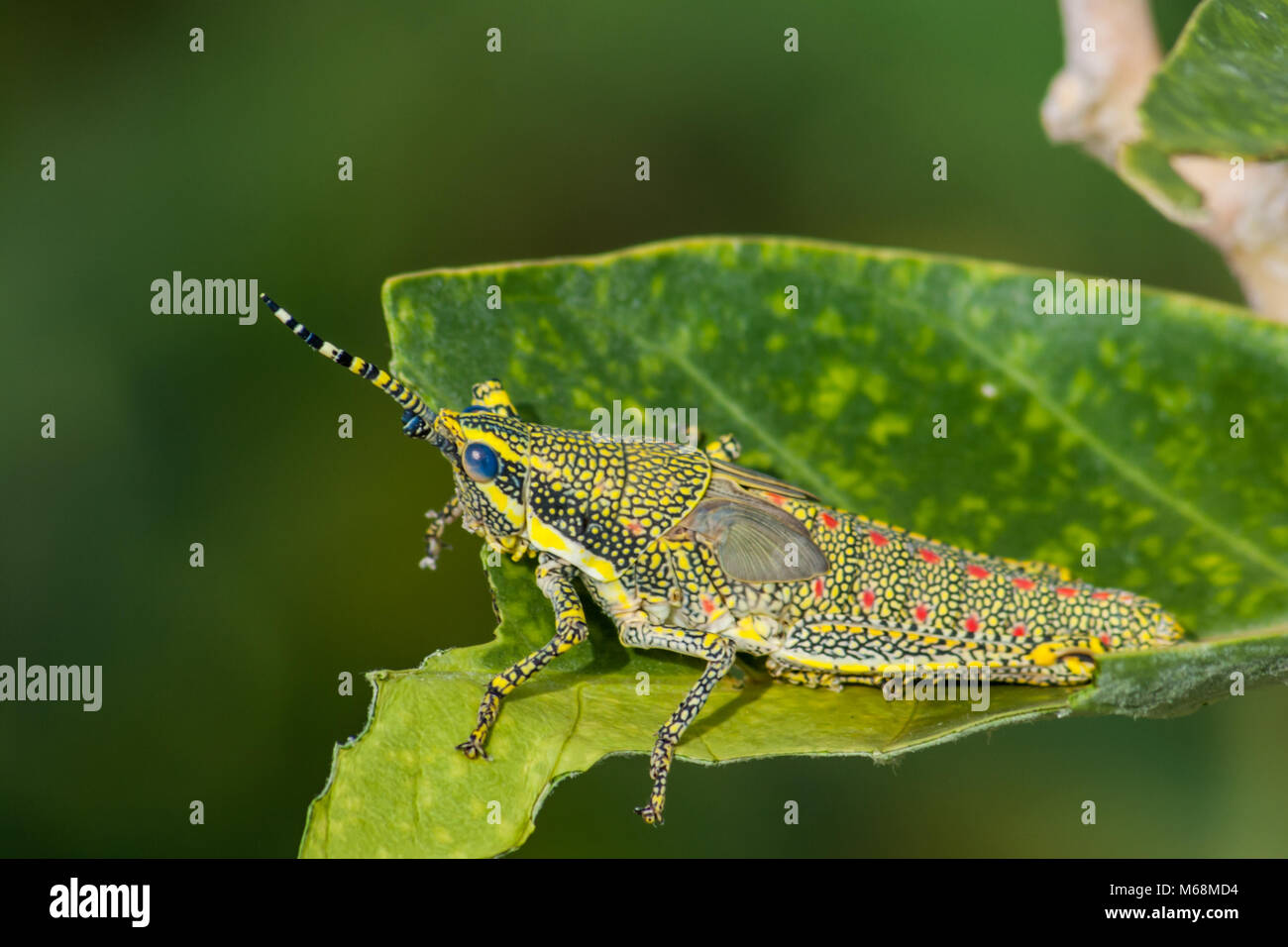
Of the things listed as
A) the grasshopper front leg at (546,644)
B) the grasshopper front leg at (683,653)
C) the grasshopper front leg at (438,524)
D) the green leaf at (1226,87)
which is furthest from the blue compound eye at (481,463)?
the green leaf at (1226,87)

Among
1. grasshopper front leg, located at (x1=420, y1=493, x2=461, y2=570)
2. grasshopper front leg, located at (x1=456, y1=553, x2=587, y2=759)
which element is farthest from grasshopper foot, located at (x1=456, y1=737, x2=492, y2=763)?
grasshopper front leg, located at (x1=420, y1=493, x2=461, y2=570)

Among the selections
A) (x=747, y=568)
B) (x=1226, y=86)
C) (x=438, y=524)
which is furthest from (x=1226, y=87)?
(x=438, y=524)

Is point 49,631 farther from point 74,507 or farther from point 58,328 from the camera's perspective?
point 58,328

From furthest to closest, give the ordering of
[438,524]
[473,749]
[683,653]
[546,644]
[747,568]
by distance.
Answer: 1. [438,524]
2. [747,568]
3. [683,653]
4. [546,644]
5. [473,749]

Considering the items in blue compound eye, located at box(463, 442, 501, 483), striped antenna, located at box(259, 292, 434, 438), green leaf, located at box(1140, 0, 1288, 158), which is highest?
green leaf, located at box(1140, 0, 1288, 158)

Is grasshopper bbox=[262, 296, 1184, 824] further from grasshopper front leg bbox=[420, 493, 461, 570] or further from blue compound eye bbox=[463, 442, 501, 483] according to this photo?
grasshopper front leg bbox=[420, 493, 461, 570]

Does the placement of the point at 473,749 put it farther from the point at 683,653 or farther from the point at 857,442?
the point at 857,442

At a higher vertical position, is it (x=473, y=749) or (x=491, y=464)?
(x=491, y=464)
